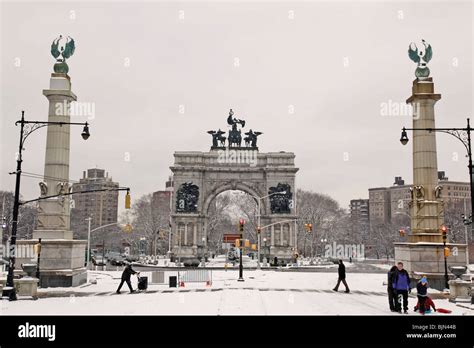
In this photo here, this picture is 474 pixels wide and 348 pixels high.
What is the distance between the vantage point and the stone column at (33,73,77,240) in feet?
91.0

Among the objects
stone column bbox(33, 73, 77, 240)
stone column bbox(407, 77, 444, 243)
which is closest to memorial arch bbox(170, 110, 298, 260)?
stone column bbox(33, 73, 77, 240)

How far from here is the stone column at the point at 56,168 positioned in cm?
2775

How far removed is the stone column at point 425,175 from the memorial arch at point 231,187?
4243 cm

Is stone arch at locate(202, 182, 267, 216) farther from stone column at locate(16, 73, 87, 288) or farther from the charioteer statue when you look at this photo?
stone column at locate(16, 73, 87, 288)

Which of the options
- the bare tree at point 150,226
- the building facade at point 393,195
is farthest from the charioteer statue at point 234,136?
the building facade at point 393,195

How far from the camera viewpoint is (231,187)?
242 ft

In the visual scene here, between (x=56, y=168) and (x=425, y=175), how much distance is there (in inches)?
882

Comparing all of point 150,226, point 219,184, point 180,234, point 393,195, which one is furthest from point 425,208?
point 393,195

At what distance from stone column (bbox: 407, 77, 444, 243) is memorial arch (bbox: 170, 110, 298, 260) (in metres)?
42.4

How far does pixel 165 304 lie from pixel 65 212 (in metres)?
11.8

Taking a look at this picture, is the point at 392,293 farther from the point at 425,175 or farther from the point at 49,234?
the point at 49,234

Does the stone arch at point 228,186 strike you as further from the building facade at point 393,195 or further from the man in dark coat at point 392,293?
the building facade at point 393,195
